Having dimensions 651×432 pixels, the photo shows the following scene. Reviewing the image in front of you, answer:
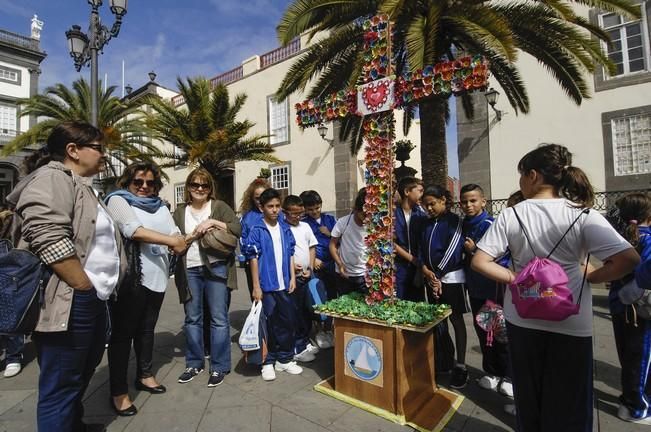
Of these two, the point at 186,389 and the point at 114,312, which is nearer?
the point at 114,312

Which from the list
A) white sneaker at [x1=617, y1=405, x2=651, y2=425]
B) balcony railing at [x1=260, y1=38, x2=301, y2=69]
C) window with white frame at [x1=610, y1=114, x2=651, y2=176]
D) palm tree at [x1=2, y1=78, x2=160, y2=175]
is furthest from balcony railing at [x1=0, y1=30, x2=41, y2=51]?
white sneaker at [x1=617, y1=405, x2=651, y2=425]

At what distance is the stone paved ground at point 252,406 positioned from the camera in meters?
2.76

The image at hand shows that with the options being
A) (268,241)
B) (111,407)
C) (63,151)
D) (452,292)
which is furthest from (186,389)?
(452,292)

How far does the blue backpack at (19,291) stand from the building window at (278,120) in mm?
14551

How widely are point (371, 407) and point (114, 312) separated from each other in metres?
2.18

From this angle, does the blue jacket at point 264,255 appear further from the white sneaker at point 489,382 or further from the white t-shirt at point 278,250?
the white sneaker at point 489,382

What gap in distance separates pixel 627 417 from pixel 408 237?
2.20 meters

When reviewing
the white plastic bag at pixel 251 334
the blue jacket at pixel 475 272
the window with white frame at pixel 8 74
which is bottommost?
the white plastic bag at pixel 251 334

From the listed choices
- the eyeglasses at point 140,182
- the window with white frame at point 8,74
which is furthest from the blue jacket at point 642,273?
the window with white frame at point 8,74

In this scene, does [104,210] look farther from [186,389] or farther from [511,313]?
[511,313]

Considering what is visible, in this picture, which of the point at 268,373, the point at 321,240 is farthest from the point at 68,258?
the point at 321,240

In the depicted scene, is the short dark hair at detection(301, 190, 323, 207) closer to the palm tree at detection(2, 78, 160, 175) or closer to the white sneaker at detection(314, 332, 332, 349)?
the white sneaker at detection(314, 332, 332, 349)

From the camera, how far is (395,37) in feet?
23.1

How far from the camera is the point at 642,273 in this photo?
190 cm
